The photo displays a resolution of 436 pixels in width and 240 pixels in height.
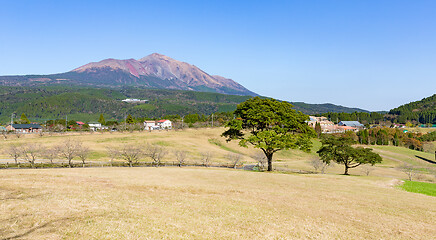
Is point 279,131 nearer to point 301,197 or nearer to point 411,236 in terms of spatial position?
point 301,197

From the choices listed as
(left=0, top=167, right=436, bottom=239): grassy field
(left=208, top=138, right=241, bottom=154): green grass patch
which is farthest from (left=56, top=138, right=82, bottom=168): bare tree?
(left=208, top=138, right=241, bottom=154): green grass patch

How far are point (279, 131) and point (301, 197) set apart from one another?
25.0 meters

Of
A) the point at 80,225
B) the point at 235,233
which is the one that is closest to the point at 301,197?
the point at 235,233

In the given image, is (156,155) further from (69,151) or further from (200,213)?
(200,213)

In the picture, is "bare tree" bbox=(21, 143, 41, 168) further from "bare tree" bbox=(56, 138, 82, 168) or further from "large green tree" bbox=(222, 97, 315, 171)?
"large green tree" bbox=(222, 97, 315, 171)

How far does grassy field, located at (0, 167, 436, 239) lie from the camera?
50.0 ft

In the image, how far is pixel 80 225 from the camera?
15195 millimetres

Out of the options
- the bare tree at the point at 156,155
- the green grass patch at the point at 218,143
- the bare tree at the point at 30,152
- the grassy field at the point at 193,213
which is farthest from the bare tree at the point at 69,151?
the green grass patch at the point at 218,143

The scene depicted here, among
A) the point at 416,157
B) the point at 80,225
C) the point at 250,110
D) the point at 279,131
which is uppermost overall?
the point at 250,110

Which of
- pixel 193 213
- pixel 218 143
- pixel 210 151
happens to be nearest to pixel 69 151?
pixel 210 151

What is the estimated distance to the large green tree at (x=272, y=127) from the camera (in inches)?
1948

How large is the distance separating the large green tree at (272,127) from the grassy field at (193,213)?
21197mm

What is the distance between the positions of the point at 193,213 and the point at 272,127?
36.1 m

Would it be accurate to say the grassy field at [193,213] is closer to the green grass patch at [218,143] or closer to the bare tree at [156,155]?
the bare tree at [156,155]
